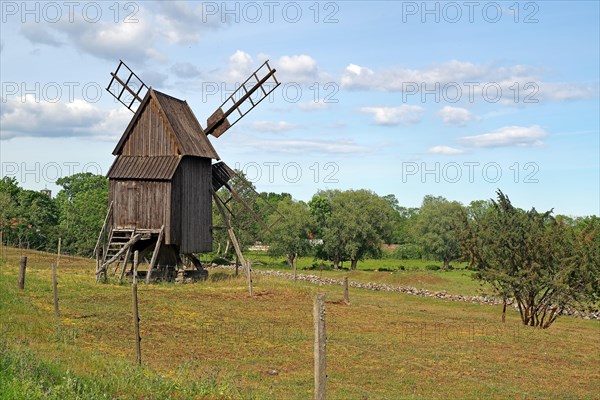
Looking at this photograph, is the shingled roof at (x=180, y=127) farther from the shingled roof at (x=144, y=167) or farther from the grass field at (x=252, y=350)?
the grass field at (x=252, y=350)

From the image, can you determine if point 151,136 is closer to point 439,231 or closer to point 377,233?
point 377,233

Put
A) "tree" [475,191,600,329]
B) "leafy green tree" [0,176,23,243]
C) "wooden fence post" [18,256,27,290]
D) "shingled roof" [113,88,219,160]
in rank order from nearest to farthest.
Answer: "wooden fence post" [18,256,27,290], "tree" [475,191,600,329], "shingled roof" [113,88,219,160], "leafy green tree" [0,176,23,243]

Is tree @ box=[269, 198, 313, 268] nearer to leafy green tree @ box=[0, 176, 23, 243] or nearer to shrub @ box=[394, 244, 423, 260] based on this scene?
leafy green tree @ box=[0, 176, 23, 243]

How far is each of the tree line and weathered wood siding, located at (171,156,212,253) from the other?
1391 mm

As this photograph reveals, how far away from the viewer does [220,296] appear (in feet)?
103

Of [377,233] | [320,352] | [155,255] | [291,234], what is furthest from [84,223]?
[320,352]

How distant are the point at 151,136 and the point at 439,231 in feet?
202

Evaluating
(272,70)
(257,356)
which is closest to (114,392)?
(257,356)

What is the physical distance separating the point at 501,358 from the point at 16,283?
19.8 metres

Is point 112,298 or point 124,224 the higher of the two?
point 124,224

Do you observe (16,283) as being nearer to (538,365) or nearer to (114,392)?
(114,392)

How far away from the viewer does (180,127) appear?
3725 cm

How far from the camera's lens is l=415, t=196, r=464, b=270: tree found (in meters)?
89.9

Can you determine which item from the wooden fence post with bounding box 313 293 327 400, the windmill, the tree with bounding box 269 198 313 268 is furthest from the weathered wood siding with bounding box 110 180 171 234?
the tree with bounding box 269 198 313 268
